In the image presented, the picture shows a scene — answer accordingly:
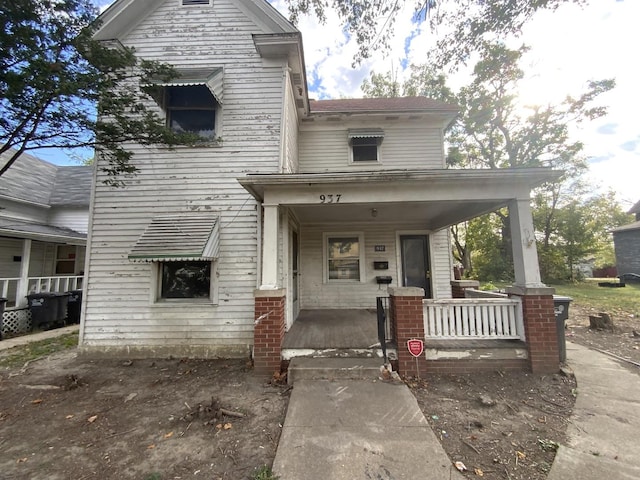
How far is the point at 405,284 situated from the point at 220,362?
200 inches

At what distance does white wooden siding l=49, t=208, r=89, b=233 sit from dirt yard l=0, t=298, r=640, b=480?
9071mm

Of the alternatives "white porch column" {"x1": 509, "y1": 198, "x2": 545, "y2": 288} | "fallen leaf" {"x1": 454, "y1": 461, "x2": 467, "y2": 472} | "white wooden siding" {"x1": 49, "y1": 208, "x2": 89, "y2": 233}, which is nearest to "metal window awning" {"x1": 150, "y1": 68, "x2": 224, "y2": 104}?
"white porch column" {"x1": 509, "y1": 198, "x2": 545, "y2": 288}

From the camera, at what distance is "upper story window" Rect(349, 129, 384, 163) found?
25.7ft

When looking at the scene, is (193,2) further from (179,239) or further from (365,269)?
(365,269)

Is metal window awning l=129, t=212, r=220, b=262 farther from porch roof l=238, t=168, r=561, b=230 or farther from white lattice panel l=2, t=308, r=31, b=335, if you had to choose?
white lattice panel l=2, t=308, r=31, b=335

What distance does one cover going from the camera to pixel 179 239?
5.05 metres

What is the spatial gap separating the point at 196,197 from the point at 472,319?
5.56 meters

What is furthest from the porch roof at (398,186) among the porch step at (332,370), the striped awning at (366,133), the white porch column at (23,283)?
the white porch column at (23,283)

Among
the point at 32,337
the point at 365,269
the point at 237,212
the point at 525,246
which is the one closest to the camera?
the point at 525,246

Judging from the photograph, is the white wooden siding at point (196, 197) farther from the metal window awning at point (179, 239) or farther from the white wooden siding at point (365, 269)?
the white wooden siding at point (365, 269)

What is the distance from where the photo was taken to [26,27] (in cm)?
372

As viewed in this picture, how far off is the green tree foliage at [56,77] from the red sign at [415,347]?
5434mm

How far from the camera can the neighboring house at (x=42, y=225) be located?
9.38 m

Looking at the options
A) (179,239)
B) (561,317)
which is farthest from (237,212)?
(561,317)
